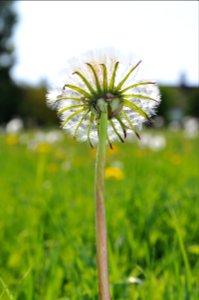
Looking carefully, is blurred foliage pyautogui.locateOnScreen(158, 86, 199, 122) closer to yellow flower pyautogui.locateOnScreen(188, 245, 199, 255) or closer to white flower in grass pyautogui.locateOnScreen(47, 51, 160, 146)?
yellow flower pyautogui.locateOnScreen(188, 245, 199, 255)

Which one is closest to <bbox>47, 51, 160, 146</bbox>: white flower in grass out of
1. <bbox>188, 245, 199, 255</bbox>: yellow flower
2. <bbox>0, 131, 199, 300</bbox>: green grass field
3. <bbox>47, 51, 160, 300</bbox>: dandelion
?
<bbox>47, 51, 160, 300</bbox>: dandelion

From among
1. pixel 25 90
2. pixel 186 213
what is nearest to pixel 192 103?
pixel 25 90

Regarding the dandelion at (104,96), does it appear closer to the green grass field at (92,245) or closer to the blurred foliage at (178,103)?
the green grass field at (92,245)

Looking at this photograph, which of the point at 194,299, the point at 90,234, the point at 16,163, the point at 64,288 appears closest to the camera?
the point at 194,299

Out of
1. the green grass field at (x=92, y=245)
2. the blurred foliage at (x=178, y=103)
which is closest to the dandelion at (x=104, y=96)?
the green grass field at (x=92, y=245)

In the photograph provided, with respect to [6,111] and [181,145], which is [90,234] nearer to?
[181,145]

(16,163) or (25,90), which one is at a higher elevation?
(25,90)

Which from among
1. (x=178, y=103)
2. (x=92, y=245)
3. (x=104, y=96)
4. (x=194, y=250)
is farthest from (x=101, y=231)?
(x=178, y=103)

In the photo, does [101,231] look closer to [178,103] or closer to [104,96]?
[104,96]
